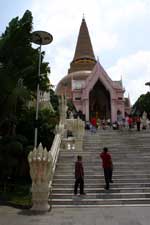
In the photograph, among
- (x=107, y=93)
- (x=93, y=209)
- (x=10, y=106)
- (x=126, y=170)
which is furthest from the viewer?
(x=107, y=93)

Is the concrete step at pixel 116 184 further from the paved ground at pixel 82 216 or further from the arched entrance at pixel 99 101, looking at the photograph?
the arched entrance at pixel 99 101

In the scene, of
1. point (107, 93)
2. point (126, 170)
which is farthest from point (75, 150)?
point (107, 93)

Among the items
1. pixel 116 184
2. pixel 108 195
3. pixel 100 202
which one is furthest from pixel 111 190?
pixel 100 202

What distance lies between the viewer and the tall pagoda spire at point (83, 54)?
53.3 metres

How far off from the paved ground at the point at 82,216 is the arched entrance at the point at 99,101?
3422cm

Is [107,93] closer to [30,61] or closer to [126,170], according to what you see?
[30,61]

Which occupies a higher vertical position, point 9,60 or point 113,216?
point 9,60

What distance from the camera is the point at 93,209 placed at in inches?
338

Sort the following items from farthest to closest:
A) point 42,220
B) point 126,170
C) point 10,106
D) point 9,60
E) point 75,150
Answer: point 75,150 < point 9,60 < point 10,106 < point 126,170 < point 42,220

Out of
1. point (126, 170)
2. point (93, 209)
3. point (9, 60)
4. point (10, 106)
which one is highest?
point (9, 60)

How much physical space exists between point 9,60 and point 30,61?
1.73 metres

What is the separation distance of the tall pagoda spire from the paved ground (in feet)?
148

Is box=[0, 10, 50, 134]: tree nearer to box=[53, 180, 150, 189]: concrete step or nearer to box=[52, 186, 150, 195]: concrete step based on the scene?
box=[53, 180, 150, 189]: concrete step

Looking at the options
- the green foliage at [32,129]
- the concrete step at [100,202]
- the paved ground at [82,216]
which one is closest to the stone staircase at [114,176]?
the concrete step at [100,202]
